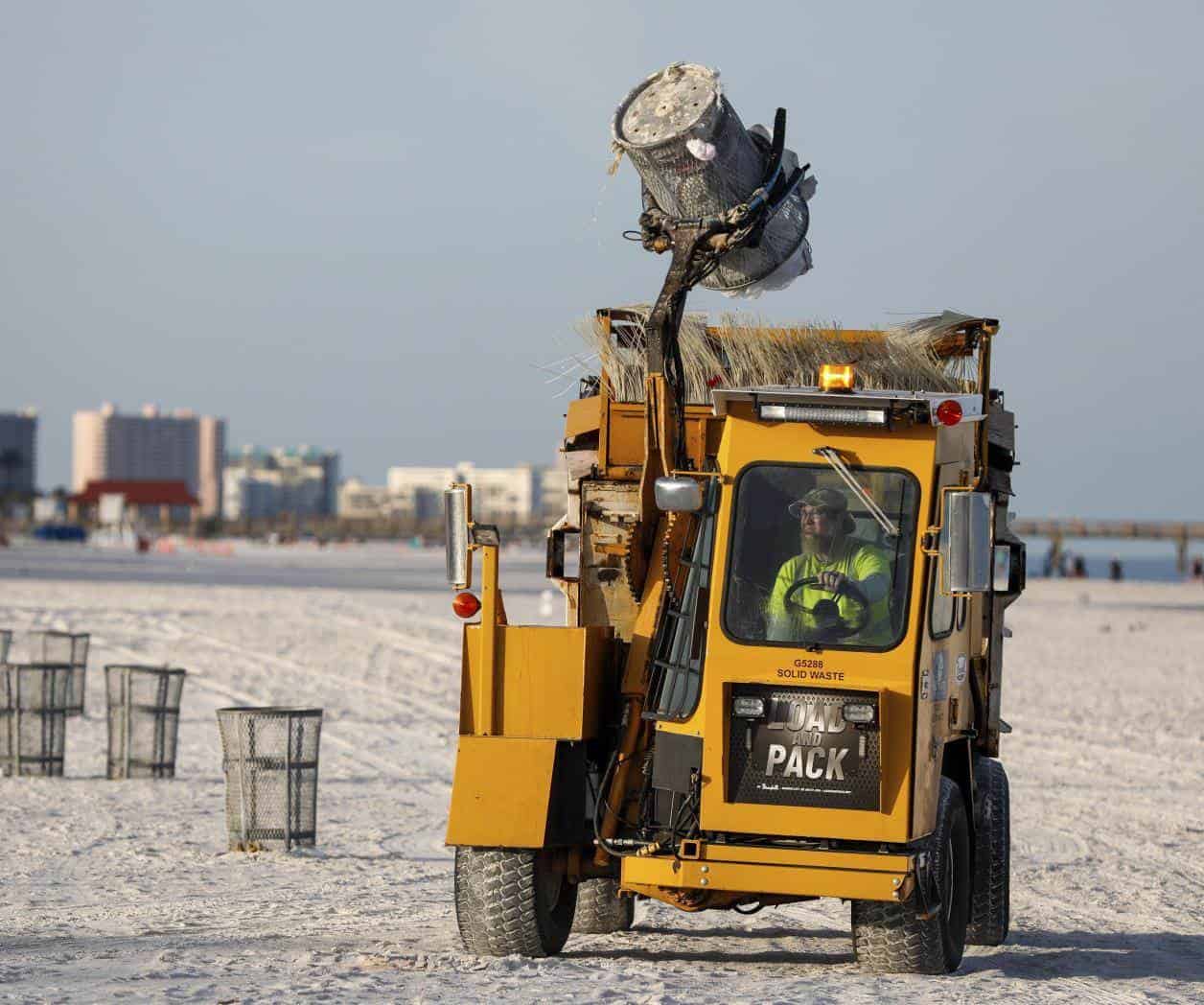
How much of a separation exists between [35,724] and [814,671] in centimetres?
967

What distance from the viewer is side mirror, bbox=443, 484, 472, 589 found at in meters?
8.73

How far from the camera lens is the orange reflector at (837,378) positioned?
874 centimetres

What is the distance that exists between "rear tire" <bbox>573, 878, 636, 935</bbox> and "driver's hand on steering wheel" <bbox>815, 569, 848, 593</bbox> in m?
2.60

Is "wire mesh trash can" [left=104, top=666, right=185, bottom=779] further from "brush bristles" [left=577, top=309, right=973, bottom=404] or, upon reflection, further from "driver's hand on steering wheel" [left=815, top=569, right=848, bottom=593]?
"driver's hand on steering wheel" [left=815, top=569, right=848, bottom=593]

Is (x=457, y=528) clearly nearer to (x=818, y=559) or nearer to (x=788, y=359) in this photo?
(x=818, y=559)

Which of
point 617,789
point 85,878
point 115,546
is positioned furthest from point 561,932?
point 115,546

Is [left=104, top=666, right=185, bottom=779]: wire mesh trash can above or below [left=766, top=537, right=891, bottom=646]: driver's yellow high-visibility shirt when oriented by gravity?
below

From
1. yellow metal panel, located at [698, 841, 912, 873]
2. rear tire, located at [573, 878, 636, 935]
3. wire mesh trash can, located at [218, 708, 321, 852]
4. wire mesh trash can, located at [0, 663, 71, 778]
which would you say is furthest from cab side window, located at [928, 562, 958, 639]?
wire mesh trash can, located at [0, 663, 71, 778]

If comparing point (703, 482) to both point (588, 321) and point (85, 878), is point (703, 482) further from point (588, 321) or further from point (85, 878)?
point (85, 878)

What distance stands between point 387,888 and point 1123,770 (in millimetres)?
9633

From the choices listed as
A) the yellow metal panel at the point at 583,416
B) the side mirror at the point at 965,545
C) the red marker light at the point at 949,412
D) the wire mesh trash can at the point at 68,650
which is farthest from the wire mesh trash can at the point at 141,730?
the side mirror at the point at 965,545

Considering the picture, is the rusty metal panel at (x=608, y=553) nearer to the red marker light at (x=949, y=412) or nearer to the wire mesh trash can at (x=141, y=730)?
the red marker light at (x=949, y=412)

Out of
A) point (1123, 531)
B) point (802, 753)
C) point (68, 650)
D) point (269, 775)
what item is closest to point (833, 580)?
point (802, 753)

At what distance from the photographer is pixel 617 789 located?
9008 mm
